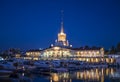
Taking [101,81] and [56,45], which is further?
[56,45]

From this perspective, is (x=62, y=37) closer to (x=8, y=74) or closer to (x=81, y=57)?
(x=81, y=57)

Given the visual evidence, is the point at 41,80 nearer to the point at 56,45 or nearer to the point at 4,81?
the point at 4,81

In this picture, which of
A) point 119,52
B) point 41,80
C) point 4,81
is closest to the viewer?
point 4,81

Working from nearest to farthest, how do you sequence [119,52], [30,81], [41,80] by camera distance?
[30,81] → [41,80] → [119,52]

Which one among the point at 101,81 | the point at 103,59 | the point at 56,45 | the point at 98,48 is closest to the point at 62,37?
the point at 56,45

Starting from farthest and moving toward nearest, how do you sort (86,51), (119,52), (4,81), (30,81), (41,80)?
1. (86,51)
2. (119,52)
3. (41,80)
4. (30,81)
5. (4,81)

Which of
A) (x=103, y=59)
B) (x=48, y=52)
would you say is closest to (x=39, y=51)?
(x=48, y=52)

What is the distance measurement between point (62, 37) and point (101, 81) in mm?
149257

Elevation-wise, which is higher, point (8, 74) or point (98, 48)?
point (98, 48)

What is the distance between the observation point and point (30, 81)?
43531mm

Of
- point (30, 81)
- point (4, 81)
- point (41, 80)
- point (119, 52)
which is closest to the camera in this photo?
A: point (4, 81)

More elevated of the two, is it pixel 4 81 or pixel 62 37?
pixel 62 37

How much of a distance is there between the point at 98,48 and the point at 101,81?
13588cm

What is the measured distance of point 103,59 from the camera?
533ft
